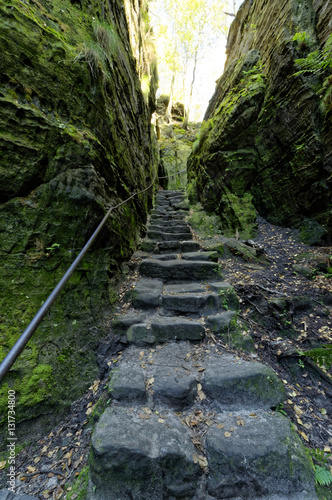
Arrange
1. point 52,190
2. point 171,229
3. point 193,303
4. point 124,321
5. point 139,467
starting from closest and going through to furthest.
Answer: point 139,467 < point 52,190 < point 124,321 < point 193,303 < point 171,229

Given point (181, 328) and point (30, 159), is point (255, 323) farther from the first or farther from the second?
point (30, 159)

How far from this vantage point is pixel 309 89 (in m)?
4.71

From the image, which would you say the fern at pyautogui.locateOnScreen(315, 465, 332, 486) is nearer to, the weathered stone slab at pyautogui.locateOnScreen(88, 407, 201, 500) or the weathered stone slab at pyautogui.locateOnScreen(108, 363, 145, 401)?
the weathered stone slab at pyautogui.locateOnScreen(88, 407, 201, 500)

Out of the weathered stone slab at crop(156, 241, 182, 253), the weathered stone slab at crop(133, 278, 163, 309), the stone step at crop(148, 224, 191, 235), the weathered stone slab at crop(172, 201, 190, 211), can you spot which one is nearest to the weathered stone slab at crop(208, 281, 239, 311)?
the weathered stone slab at crop(133, 278, 163, 309)

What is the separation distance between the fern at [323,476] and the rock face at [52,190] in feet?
7.92

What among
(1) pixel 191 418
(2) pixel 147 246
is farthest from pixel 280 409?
(2) pixel 147 246

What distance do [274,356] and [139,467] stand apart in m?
2.13

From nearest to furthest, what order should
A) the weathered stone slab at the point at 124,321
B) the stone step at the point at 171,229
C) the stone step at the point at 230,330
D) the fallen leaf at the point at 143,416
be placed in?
the fallen leaf at the point at 143,416 → the stone step at the point at 230,330 → the weathered stone slab at the point at 124,321 → the stone step at the point at 171,229

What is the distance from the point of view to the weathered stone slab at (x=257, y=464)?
5.36 ft

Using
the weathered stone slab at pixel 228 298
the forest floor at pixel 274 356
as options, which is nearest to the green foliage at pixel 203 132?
the forest floor at pixel 274 356

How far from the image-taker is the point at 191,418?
207 centimetres

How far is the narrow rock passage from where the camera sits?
5.33 feet

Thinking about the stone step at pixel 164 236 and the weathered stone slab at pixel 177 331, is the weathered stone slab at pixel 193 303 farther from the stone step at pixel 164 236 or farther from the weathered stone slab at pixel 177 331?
the stone step at pixel 164 236

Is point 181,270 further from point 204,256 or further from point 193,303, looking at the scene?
point 193,303
